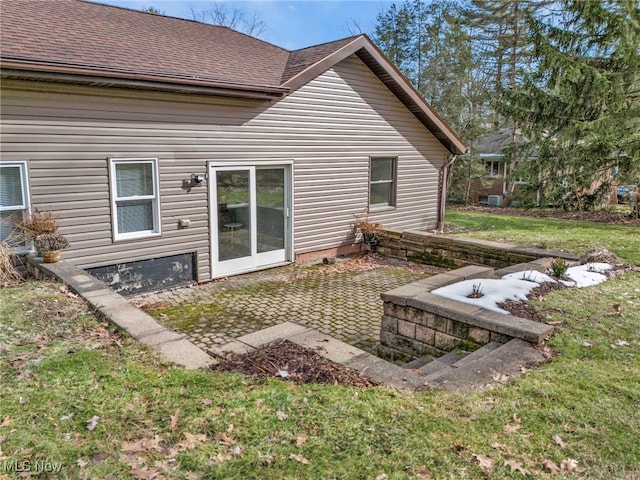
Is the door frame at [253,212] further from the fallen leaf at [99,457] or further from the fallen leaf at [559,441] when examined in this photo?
the fallen leaf at [559,441]

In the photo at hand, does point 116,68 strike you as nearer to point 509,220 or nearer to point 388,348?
point 388,348

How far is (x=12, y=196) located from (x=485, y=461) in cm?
701

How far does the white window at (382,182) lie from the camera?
11695 mm

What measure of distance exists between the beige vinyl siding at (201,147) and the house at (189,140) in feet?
0.08

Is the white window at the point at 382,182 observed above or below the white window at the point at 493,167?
below

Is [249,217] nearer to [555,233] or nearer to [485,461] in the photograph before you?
[485,461]

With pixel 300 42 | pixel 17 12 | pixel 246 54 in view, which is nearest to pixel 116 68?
pixel 17 12

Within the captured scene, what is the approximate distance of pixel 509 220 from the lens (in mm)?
15805

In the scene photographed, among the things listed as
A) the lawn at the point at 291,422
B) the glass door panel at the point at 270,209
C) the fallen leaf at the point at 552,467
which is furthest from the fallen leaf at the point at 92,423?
the glass door panel at the point at 270,209

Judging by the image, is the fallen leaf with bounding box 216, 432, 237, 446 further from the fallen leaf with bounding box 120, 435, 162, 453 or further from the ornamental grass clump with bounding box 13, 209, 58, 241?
the ornamental grass clump with bounding box 13, 209, 58, 241

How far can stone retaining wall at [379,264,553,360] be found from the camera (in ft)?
14.7

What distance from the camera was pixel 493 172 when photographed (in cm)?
2673

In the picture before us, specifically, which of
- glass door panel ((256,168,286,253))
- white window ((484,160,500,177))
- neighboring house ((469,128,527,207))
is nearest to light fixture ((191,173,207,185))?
glass door panel ((256,168,286,253))

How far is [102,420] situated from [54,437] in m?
0.28
